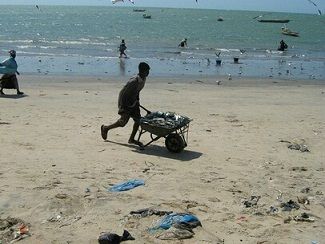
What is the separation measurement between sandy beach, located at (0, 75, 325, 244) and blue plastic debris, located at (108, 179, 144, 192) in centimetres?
11

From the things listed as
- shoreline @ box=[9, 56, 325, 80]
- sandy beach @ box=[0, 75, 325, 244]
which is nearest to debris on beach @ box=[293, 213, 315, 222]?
sandy beach @ box=[0, 75, 325, 244]

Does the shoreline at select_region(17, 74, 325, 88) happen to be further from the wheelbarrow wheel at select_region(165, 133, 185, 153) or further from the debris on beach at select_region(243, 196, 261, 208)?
the debris on beach at select_region(243, 196, 261, 208)

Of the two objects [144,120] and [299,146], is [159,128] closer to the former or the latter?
[144,120]

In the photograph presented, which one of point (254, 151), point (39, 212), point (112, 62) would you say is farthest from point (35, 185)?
point (112, 62)

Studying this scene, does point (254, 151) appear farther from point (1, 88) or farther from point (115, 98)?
point (1, 88)

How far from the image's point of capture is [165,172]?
23.7ft

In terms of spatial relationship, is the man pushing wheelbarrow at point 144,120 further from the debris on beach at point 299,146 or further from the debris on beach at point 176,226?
the debris on beach at point 176,226

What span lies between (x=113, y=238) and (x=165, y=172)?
94.6 inches

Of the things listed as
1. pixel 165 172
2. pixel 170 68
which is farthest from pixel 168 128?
pixel 170 68

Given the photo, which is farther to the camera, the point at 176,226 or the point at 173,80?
the point at 173,80

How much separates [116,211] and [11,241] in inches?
50.5

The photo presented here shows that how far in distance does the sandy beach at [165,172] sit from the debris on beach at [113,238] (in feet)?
0.30

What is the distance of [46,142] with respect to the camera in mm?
8664

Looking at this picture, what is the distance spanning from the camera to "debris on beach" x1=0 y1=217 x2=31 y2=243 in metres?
4.95
